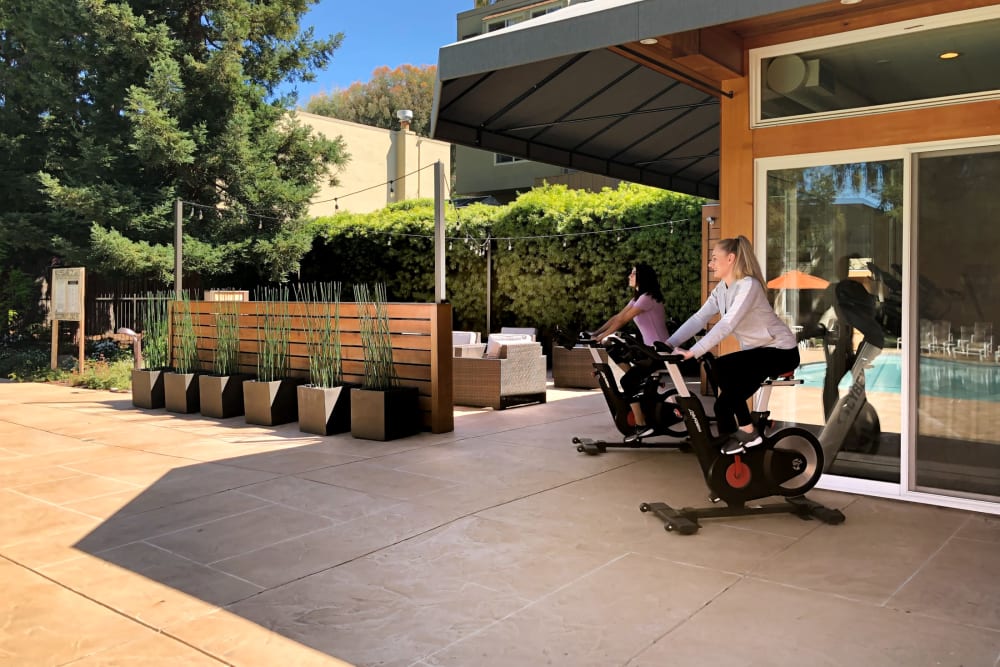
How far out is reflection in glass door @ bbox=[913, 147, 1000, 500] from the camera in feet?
14.6

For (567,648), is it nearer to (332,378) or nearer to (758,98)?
(758,98)

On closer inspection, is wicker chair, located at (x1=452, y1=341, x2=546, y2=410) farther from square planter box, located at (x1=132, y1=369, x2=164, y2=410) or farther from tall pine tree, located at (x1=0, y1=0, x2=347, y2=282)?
tall pine tree, located at (x1=0, y1=0, x2=347, y2=282)

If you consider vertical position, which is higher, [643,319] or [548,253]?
[548,253]

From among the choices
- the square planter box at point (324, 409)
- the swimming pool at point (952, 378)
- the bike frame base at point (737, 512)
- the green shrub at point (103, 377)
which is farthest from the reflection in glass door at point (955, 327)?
the green shrub at point (103, 377)

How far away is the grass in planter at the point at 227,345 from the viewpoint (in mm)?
8148

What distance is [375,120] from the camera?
36281mm

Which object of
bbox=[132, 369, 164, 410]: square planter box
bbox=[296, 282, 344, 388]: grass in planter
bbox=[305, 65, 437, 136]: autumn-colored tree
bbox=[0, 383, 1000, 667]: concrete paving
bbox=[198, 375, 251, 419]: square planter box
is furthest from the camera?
bbox=[305, 65, 437, 136]: autumn-colored tree

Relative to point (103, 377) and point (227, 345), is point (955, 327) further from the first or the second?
point (103, 377)

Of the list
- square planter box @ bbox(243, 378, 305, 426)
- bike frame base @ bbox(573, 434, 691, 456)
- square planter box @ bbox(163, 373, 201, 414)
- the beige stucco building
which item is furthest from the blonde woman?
the beige stucco building

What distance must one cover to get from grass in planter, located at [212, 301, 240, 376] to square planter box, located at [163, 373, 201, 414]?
0.26 metres

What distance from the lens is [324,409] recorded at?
6809 mm

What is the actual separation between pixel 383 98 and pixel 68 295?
26829 millimetres

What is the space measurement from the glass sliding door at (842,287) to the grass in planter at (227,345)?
5486 mm

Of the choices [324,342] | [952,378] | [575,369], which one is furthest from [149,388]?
[952,378]
